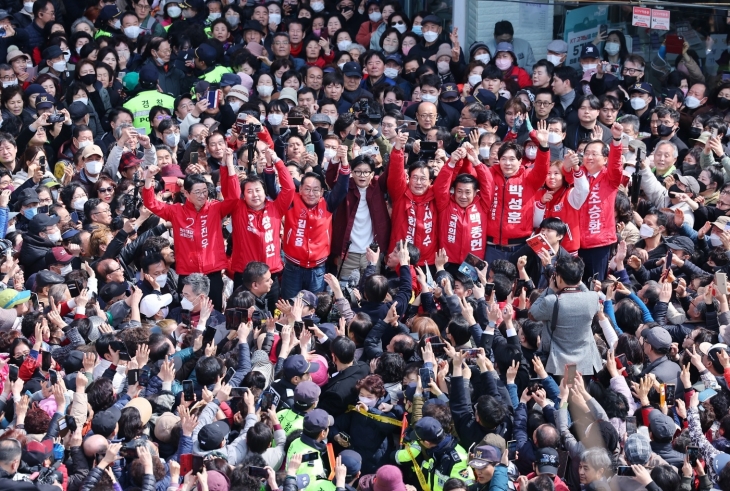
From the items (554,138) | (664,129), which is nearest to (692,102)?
(664,129)

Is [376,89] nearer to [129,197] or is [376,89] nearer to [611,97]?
[611,97]

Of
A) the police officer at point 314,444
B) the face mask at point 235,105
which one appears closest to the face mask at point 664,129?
the face mask at point 235,105

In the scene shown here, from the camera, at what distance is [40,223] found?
9172 mm

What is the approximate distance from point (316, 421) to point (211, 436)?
0.55 m

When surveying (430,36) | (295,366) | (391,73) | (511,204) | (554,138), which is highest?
(430,36)

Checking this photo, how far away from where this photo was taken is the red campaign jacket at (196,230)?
9094 millimetres

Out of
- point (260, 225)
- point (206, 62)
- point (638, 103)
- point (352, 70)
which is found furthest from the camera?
point (206, 62)

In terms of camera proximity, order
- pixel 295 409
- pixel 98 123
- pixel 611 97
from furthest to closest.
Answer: pixel 98 123 → pixel 611 97 → pixel 295 409

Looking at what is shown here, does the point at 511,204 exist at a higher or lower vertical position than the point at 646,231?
higher

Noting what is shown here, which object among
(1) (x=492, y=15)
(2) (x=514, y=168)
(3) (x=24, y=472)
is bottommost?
(3) (x=24, y=472)

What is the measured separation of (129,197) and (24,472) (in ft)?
11.9

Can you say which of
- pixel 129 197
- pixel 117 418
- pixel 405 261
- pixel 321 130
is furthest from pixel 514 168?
pixel 117 418

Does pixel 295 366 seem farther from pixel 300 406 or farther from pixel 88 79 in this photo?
pixel 88 79

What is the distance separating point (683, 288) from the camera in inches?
326
